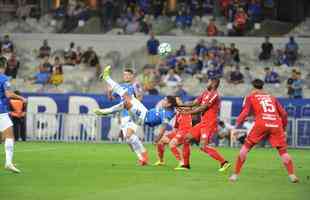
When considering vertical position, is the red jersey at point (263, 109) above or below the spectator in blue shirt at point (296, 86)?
above

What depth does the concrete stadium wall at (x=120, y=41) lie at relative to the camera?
41531 millimetres

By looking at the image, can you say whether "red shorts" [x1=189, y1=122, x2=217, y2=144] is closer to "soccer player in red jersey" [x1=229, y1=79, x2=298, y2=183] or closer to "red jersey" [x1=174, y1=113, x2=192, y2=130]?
"red jersey" [x1=174, y1=113, x2=192, y2=130]

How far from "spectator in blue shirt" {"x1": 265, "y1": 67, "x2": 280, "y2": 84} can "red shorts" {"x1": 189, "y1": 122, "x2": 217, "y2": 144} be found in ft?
60.8

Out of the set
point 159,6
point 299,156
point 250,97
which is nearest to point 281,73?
point 159,6

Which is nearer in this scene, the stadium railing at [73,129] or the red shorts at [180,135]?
the red shorts at [180,135]

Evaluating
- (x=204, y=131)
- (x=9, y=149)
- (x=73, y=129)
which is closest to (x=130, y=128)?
(x=204, y=131)

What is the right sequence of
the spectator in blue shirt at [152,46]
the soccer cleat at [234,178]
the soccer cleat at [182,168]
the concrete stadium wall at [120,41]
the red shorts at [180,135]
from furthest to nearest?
the concrete stadium wall at [120,41] → the spectator in blue shirt at [152,46] → the red shorts at [180,135] → the soccer cleat at [182,168] → the soccer cleat at [234,178]

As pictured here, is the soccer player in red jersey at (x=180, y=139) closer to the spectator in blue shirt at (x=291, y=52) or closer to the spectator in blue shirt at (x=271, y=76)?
the spectator in blue shirt at (x=271, y=76)

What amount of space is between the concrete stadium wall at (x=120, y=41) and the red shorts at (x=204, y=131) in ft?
70.4

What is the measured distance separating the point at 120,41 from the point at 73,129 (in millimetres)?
8683

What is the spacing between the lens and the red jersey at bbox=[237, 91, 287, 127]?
17.4 m

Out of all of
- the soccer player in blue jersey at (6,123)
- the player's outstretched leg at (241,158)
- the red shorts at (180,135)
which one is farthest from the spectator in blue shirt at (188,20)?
the player's outstretched leg at (241,158)

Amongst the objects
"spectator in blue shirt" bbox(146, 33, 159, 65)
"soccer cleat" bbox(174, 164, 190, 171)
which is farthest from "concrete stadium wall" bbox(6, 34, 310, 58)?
"soccer cleat" bbox(174, 164, 190, 171)

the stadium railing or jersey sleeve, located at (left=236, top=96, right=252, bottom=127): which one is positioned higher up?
jersey sleeve, located at (left=236, top=96, right=252, bottom=127)
